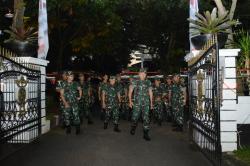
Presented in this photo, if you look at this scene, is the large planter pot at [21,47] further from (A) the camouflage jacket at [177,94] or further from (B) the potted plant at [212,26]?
(A) the camouflage jacket at [177,94]

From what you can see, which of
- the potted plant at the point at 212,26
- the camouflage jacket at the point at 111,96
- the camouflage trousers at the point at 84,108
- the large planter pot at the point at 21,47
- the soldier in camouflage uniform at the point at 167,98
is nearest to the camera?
the potted plant at the point at 212,26

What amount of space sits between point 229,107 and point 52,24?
1601 centimetres

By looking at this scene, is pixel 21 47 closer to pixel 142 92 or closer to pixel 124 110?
pixel 142 92

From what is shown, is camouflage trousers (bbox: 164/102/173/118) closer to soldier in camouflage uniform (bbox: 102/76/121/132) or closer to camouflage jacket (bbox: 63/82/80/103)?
soldier in camouflage uniform (bbox: 102/76/121/132)

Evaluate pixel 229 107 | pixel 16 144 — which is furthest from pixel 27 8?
pixel 229 107

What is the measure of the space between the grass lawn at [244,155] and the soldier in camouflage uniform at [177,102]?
426 centimetres

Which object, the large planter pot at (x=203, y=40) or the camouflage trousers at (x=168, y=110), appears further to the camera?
the camouflage trousers at (x=168, y=110)

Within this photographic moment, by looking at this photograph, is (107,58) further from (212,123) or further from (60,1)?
(212,123)

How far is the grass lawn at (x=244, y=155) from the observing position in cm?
814

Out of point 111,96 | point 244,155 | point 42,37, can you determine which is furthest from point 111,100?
point 244,155

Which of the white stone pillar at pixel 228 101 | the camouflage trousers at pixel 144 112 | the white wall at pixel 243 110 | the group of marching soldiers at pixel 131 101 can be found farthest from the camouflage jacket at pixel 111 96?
the white stone pillar at pixel 228 101

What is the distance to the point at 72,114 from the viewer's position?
12289 millimetres

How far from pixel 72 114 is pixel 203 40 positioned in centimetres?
408

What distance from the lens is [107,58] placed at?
1334 inches
